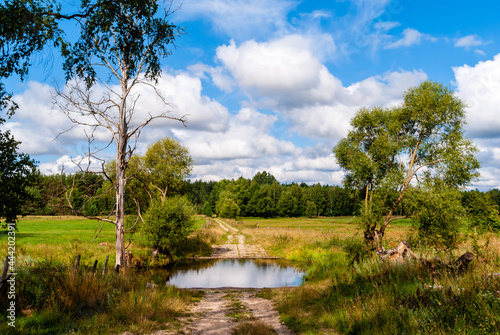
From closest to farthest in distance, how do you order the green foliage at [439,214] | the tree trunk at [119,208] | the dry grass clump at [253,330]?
the dry grass clump at [253,330] → the tree trunk at [119,208] → the green foliage at [439,214]

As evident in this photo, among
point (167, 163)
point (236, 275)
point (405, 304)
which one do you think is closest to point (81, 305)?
point (405, 304)

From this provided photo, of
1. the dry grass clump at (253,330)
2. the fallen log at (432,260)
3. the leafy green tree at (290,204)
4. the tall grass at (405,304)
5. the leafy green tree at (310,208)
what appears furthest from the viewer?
the leafy green tree at (290,204)

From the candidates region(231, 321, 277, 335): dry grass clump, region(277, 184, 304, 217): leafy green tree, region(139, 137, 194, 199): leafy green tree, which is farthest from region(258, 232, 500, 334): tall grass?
region(277, 184, 304, 217): leafy green tree

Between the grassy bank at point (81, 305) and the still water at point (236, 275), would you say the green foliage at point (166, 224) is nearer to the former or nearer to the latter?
the still water at point (236, 275)

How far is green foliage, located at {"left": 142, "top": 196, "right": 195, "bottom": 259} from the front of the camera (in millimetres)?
25891

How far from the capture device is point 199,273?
2366 centimetres

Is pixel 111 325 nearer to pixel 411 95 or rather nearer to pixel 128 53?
pixel 128 53

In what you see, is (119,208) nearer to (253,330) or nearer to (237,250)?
(253,330)

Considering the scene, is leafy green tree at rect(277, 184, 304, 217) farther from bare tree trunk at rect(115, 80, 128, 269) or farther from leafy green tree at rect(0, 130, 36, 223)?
leafy green tree at rect(0, 130, 36, 223)

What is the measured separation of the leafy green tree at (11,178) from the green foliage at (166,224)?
17462 millimetres

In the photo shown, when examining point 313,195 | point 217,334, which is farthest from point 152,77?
point 313,195

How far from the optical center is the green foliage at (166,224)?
1019 inches

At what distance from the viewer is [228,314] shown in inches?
409

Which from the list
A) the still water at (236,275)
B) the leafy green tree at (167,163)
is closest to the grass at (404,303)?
the still water at (236,275)
